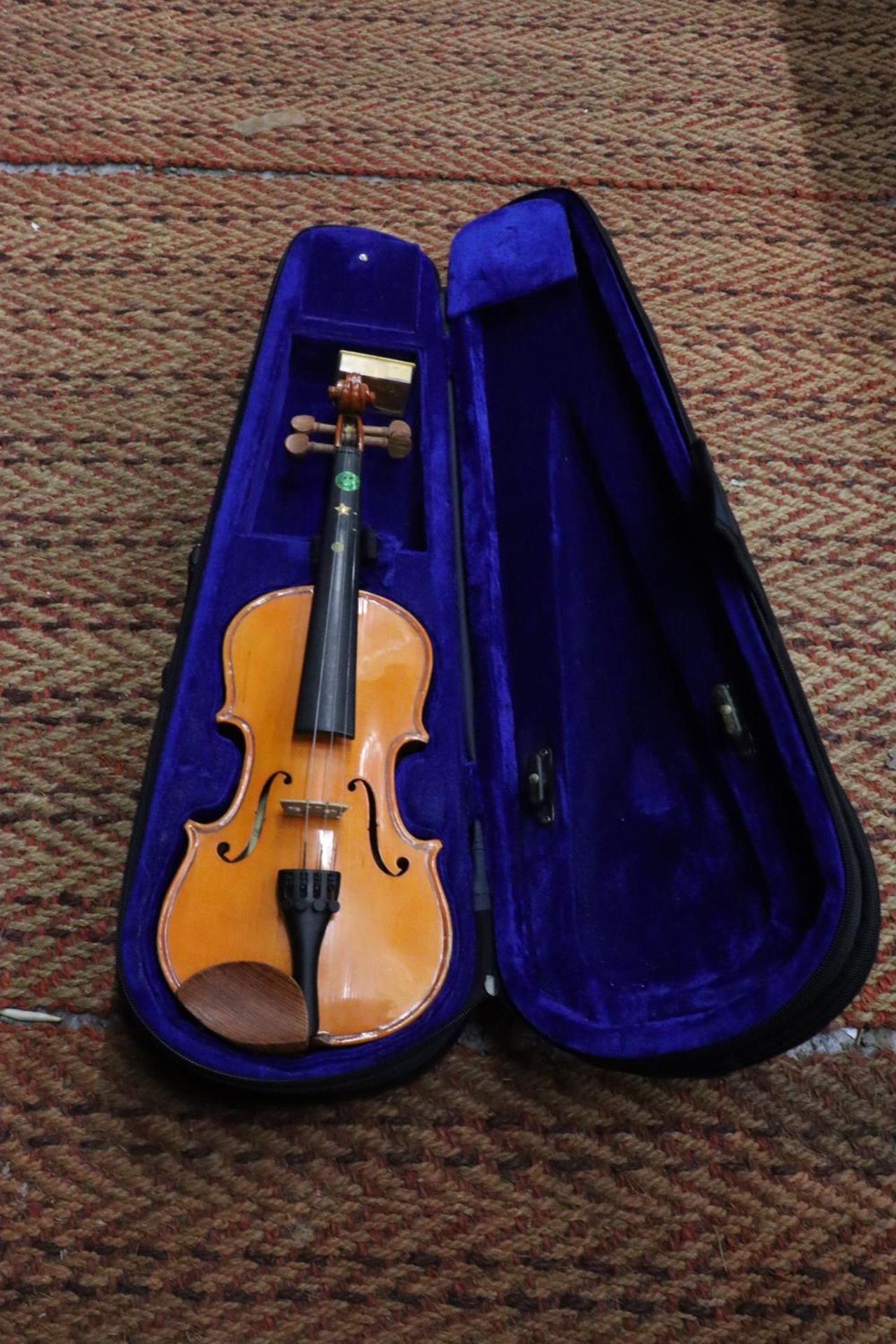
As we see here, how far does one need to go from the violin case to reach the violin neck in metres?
0.06

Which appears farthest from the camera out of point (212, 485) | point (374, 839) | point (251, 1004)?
point (212, 485)

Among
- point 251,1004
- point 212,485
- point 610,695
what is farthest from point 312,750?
point 212,485

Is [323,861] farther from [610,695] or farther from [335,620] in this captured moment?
[610,695]

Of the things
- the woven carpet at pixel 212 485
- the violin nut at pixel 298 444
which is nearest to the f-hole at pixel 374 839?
the woven carpet at pixel 212 485

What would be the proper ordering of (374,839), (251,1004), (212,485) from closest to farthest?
1. (251,1004)
2. (374,839)
3. (212,485)

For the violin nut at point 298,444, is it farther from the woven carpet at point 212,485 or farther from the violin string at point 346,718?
the woven carpet at point 212,485

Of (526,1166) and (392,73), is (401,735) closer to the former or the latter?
(526,1166)

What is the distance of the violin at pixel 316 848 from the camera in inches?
34.8

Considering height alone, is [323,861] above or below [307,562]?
below

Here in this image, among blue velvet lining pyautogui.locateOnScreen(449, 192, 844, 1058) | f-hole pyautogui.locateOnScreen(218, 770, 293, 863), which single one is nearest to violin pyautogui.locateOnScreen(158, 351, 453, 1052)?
f-hole pyautogui.locateOnScreen(218, 770, 293, 863)

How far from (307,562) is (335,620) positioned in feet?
0.45

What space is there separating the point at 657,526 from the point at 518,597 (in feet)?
0.64

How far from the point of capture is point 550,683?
1148mm

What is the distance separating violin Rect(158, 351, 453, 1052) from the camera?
0.88 metres
